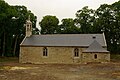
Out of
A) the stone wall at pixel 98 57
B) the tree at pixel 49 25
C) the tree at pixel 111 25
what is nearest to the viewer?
the stone wall at pixel 98 57

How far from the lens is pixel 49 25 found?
245ft

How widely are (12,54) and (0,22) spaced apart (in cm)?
935

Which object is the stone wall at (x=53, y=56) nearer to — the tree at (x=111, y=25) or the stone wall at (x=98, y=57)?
the stone wall at (x=98, y=57)

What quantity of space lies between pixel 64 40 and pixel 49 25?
952 inches

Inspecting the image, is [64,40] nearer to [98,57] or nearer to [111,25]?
[98,57]

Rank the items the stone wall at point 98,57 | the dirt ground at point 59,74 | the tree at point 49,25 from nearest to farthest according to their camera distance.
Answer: the dirt ground at point 59,74, the stone wall at point 98,57, the tree at point 49,25

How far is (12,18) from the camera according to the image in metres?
62.9

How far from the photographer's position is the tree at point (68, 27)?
233 ft

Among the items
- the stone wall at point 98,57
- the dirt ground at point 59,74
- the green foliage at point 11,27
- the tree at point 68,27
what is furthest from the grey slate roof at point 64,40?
the tree at point 68,27

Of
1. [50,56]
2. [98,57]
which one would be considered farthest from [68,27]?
[98,57]

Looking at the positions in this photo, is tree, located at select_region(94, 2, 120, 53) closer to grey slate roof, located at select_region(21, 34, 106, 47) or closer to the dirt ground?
grey slate roof, located at select_region(21, 34, 106, 47)

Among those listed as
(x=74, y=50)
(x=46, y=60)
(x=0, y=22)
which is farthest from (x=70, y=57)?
(x=0, y=22)

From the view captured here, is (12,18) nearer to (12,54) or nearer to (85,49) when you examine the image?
(12,54)

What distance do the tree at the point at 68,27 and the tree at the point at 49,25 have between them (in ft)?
6.51
